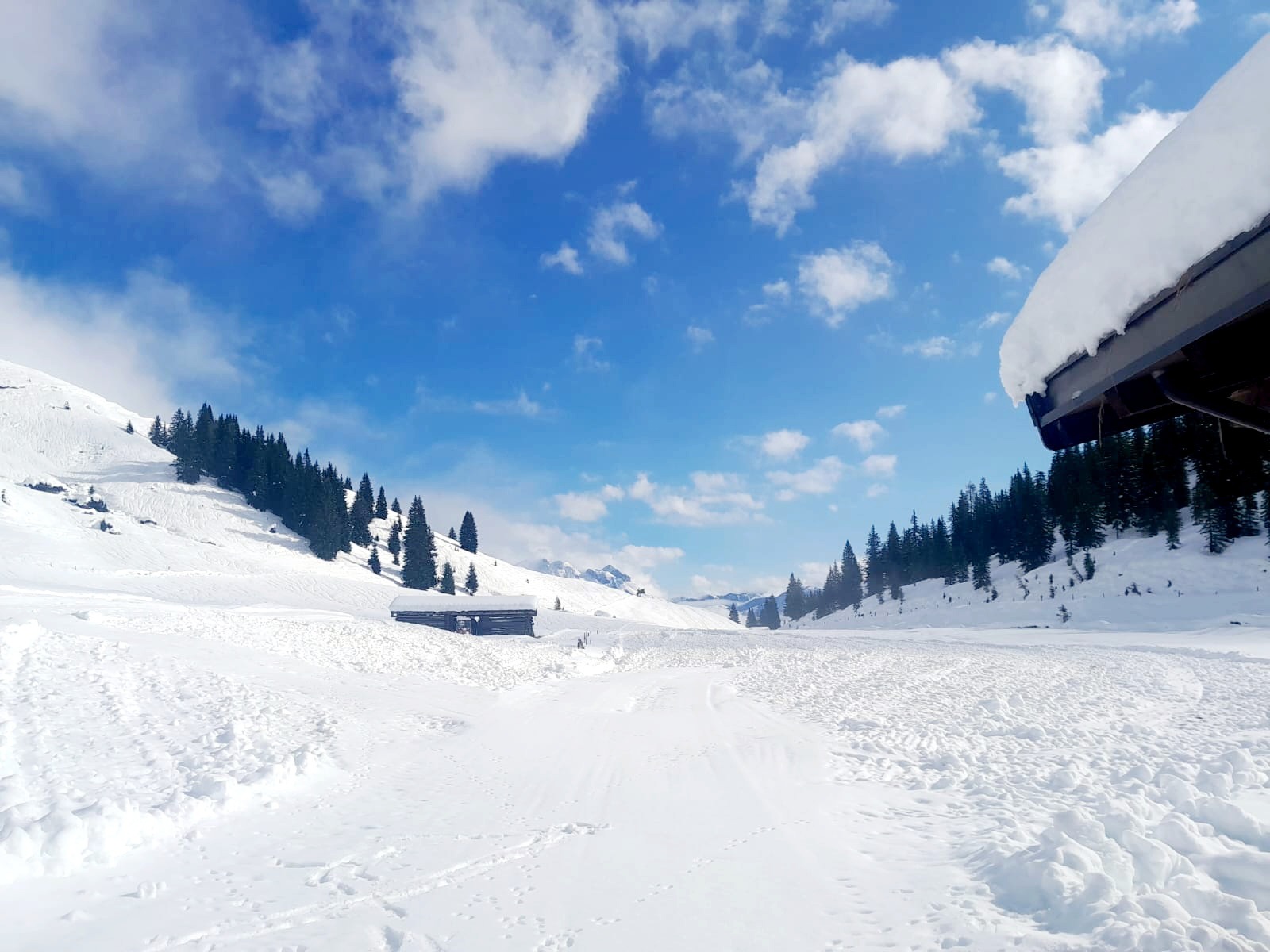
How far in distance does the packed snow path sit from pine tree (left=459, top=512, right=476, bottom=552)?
9819cm

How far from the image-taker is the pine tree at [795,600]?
119 metres

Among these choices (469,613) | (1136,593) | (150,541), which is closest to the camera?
(1136,593)

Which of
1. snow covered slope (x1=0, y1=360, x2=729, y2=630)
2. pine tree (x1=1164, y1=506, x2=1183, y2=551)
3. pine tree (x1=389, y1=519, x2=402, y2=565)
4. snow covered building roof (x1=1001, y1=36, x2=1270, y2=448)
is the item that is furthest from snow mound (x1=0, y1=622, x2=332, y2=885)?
pine tree (x1=389, y1=519, x2=402, y2=565)

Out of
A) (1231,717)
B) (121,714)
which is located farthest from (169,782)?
(1231,717)

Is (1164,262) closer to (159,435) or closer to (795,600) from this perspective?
(795,600)

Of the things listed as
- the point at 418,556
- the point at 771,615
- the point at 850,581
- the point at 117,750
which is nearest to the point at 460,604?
the point at 418,556

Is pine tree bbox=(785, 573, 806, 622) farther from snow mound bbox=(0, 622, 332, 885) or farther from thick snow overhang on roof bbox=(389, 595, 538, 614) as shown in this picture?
snow mound bbox=(0, 622, 332, 885)

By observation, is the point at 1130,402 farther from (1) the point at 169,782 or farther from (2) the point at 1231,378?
(1) the point at 169,782

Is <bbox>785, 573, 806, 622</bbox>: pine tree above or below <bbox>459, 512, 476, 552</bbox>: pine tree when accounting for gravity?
below

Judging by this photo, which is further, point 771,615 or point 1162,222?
point 771,615

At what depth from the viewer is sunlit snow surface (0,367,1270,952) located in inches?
189

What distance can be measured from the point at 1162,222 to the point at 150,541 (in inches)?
3074

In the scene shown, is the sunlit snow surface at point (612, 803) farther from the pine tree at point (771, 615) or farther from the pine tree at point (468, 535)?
the pine tree at point (771, 615)

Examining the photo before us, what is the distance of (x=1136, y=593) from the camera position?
4294cm
